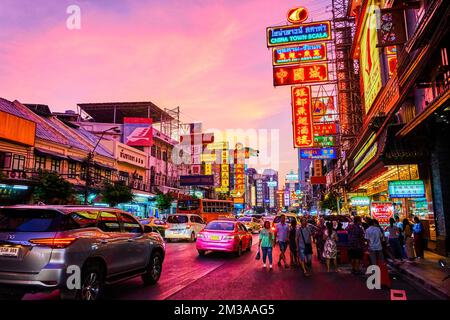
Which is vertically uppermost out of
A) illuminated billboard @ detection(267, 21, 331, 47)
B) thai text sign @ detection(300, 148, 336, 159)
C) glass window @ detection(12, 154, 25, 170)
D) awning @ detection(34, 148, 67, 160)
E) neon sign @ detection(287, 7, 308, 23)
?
neon sign @ detection(287, 7, 308, 23)

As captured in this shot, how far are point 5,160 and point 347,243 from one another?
24.9 meters

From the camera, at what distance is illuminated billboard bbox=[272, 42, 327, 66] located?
2811 centimetres

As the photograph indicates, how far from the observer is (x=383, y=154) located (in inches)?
614

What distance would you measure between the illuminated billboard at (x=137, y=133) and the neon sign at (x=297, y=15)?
28.9m

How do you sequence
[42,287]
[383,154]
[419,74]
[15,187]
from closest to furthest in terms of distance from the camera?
1. [42,287]
2. [419,74]
3. [383,154]
4. [15,187]

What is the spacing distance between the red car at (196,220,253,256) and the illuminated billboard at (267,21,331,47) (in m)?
18.3

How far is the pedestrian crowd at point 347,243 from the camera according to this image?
10691mm

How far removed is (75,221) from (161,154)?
54054 millimetres

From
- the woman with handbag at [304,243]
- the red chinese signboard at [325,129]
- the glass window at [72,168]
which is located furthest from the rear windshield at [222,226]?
the glass window at [72,168]

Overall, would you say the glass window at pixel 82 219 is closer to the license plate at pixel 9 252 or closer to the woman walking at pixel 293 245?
the license plate at pixel 9 252

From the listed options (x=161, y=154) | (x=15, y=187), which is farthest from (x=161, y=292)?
(x=161, y=154)

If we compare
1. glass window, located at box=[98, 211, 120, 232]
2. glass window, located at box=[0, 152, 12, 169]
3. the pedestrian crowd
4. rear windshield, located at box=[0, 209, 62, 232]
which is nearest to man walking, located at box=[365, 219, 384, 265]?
the pedestrian crowd

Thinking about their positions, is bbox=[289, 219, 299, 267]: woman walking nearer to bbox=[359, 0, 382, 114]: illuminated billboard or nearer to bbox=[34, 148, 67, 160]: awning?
bbox=[359, 0, 382, 114]: illuminated billboard
